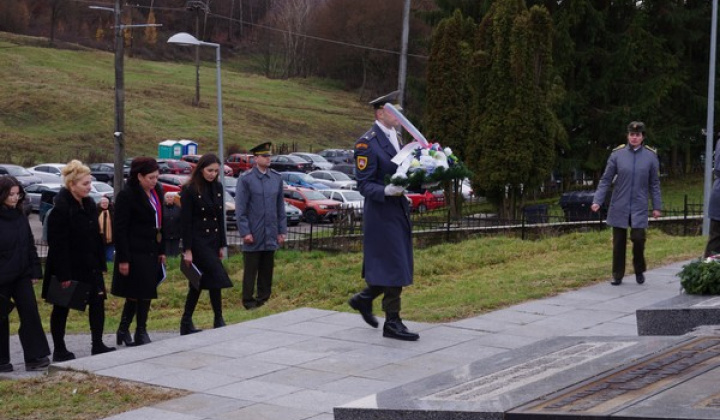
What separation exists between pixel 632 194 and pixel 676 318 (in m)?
4.37

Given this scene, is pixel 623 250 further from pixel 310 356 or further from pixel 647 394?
pixel 647 394

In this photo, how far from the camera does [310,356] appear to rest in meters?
8.83

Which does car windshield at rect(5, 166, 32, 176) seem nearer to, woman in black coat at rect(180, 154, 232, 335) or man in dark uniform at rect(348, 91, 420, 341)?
woman in black coat at rect(180, 154, 232, 335)

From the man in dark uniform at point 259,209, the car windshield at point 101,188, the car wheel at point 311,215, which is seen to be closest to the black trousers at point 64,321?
the man in dark uniform at point 259,209

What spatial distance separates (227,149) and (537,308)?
5668 centimetres

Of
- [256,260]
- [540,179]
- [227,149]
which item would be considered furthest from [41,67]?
[256,260]

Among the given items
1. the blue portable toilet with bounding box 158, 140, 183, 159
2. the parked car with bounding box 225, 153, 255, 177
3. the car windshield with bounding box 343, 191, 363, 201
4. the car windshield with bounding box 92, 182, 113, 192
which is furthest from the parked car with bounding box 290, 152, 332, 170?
the car windshield with bounding box 92, 182, 113, 192

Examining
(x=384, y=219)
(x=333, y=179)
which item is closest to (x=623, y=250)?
(x=384, y=219)

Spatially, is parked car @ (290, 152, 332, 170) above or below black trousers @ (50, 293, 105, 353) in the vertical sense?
above

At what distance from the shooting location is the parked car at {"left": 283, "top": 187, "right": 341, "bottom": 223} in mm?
40531

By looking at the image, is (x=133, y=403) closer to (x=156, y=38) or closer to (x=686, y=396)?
(x=686, y=396)

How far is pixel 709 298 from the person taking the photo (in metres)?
8.97

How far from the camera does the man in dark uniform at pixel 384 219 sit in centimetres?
919

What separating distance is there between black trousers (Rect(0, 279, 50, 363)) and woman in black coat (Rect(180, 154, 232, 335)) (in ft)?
5.01
